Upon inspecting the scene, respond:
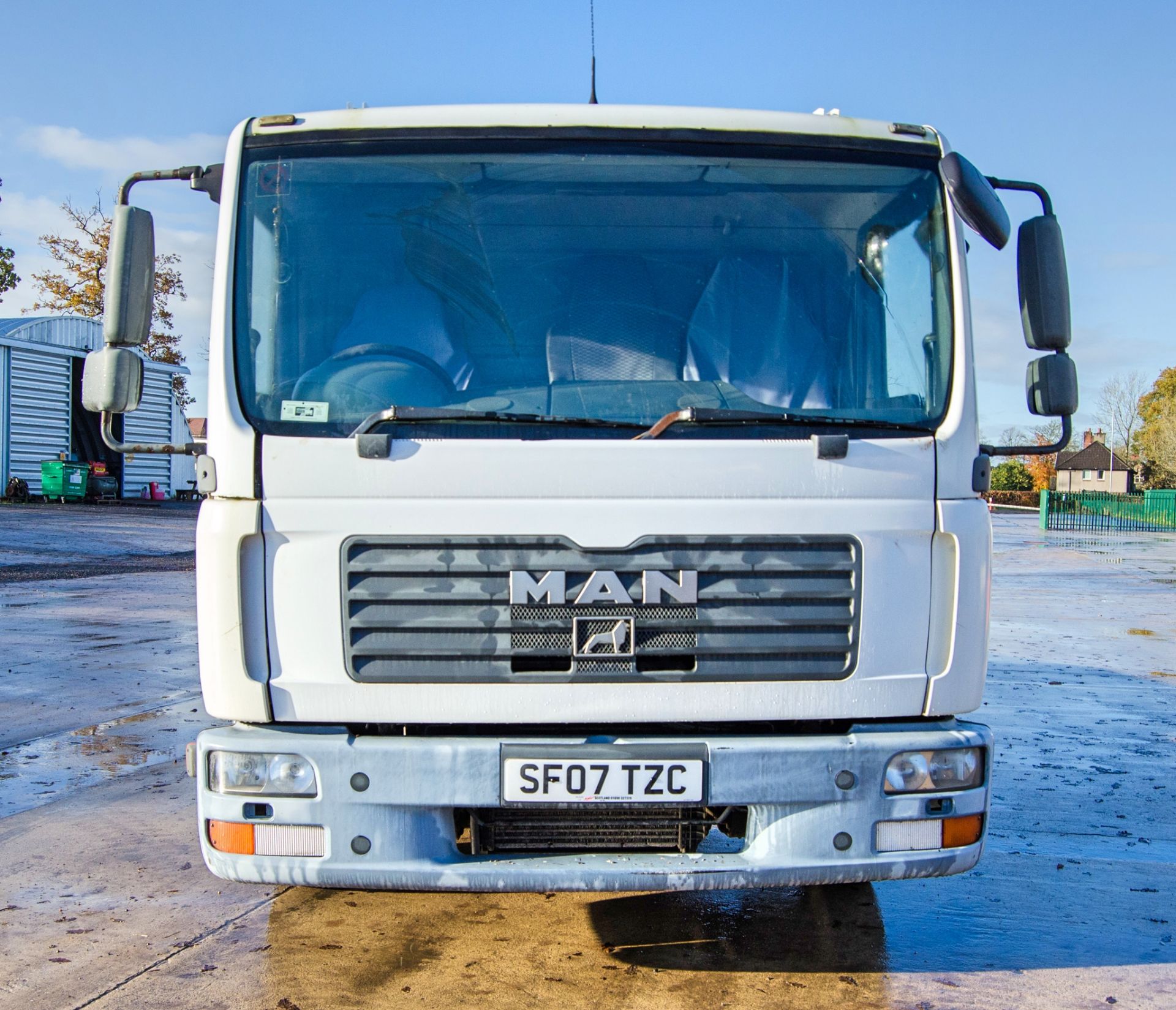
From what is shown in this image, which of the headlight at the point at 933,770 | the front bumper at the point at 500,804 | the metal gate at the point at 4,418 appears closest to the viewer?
the front bumper at the point at 500,804

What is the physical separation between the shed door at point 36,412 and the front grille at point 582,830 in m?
29.9

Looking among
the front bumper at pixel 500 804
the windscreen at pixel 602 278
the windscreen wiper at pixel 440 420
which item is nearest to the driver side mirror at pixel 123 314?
the windscreen at pixel 602 278

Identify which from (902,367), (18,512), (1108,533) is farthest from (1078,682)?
(1108,533)

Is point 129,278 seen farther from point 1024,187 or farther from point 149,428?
point 149,428

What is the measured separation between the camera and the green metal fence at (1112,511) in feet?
146

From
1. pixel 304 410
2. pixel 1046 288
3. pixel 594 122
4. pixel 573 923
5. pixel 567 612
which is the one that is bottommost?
pixel 573 923

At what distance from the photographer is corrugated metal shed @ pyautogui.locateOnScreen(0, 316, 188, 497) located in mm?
29641

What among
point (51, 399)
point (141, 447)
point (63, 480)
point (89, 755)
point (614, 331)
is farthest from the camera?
point (51, 399)

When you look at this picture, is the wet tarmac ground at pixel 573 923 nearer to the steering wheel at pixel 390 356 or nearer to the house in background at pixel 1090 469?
the steering wheel at pixel 390 356

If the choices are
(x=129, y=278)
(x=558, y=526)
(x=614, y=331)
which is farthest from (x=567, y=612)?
(x=129, y=278)

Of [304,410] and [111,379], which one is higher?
[111,379]

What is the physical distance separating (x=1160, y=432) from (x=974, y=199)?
75.9m

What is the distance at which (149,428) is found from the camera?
111ft

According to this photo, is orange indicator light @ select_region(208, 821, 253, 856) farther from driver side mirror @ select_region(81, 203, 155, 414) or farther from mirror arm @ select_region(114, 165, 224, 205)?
mirror arm @ select_region(114, 165, 224, 205)
